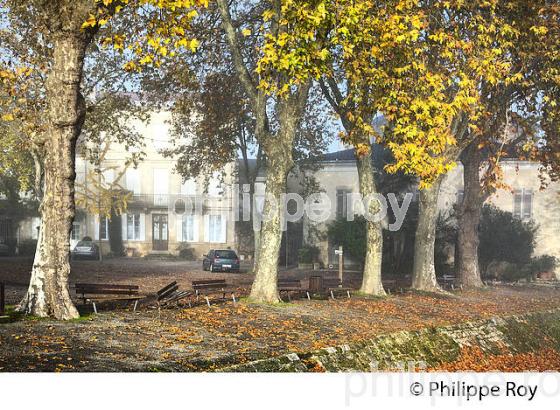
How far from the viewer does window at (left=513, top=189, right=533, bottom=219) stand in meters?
45.6

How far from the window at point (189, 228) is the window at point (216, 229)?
3.80ft

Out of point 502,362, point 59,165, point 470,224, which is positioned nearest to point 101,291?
point 59,165

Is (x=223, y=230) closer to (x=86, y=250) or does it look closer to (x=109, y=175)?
(x=109, y=175)

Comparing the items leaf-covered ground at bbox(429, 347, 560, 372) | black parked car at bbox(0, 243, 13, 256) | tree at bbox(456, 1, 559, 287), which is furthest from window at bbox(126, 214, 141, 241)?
leaf-covered ground at bbox(429, 347, 560, 372)

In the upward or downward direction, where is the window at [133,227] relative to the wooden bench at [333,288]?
upward

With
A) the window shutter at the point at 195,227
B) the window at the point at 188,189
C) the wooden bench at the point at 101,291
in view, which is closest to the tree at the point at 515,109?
the wooden bench at the point at 101,291

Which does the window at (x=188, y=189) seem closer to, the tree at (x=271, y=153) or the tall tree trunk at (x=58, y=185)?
the tree at (x=271, y=153)

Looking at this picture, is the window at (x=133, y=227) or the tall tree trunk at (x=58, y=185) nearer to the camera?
the tall tree trunk at (x=58, y=185)

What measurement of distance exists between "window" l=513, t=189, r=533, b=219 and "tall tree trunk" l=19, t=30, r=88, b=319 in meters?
33.8

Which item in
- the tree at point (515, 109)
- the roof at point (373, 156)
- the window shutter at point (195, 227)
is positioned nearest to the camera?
the tree at point (515, 109)

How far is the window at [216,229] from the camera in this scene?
56312mm

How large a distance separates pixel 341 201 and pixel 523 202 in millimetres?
10802

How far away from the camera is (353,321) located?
20.8 meters

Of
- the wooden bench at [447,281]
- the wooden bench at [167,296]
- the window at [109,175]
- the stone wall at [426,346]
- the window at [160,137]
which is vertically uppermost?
the window at [160,137]
